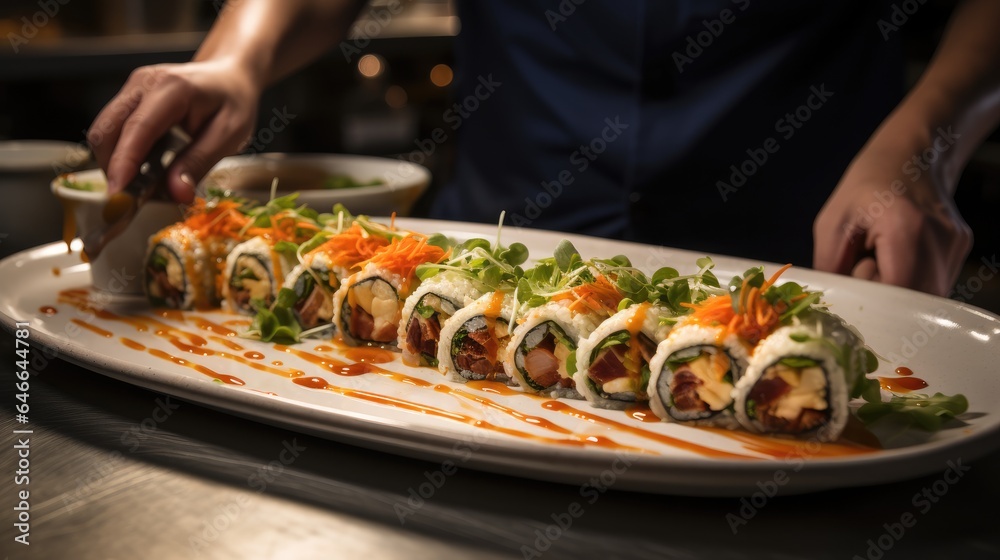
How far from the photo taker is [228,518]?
1.06 m

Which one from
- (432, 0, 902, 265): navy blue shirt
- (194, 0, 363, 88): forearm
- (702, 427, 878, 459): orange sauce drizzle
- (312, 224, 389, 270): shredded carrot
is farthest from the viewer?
(194, 0, 363, 88): forearm

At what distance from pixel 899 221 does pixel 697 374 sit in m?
0.62

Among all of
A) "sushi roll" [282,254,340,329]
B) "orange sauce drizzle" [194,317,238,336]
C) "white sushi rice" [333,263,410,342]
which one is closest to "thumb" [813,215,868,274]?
"white sushi rice" [333,263,410,342]

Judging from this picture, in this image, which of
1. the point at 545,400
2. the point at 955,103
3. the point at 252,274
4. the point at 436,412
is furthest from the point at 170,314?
the point at 955,103

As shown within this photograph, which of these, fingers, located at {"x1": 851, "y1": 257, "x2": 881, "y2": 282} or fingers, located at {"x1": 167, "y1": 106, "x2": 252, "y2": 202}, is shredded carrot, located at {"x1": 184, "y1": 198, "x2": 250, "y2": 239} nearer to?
fingers, located at {"x1": 167, "y1": 106, "x2": 252, "y2": 202}

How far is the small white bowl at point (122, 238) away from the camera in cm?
194

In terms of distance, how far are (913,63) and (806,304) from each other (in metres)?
3.37

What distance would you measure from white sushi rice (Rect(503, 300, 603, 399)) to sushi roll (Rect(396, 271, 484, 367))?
0.15 metres

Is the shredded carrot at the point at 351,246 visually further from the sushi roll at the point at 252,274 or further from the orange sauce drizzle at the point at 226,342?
the orange sauce drizzle at the point at 226,342

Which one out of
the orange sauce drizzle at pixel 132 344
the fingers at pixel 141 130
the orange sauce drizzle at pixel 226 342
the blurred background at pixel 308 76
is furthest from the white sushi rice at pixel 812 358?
the blurred background at pixel 308 76

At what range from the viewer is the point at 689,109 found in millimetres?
2166

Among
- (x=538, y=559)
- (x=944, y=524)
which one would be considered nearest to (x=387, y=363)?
(x=538, y=559)

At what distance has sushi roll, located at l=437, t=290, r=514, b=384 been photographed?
155cm

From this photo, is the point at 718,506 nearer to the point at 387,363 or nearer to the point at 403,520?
the point at 403,520
